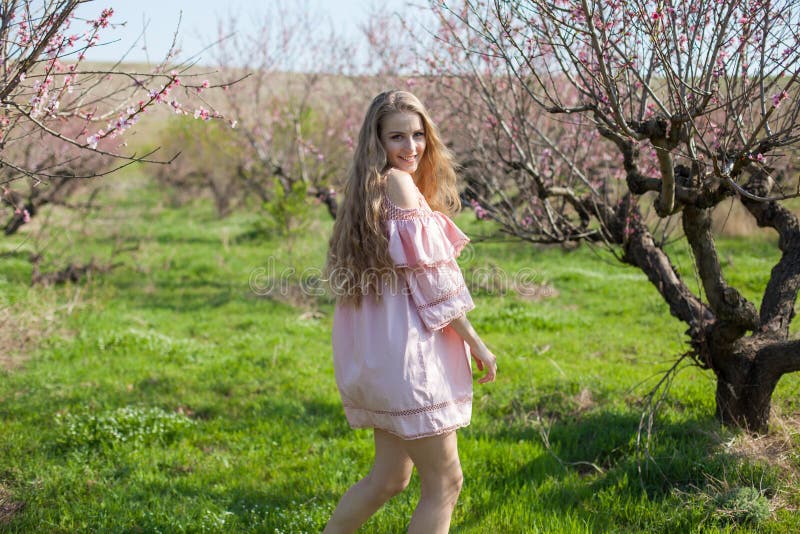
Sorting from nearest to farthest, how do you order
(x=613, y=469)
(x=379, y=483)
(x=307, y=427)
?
(x=379, y=483)
(x=613, y=469)
(x=307, y=427)

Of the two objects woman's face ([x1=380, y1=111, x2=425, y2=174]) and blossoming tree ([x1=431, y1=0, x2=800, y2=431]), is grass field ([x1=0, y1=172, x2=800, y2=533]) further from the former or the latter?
woman's face ([x1=380, y1=111, x2=425, y2=174])

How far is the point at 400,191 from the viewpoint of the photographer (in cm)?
248

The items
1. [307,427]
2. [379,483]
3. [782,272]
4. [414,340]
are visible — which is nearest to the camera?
[414,340]

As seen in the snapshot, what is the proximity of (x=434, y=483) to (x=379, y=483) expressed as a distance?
23cm

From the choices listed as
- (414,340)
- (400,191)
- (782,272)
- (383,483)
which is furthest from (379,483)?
(782,272)

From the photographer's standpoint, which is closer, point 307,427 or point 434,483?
point 434,483

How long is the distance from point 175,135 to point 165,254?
26.4 feet

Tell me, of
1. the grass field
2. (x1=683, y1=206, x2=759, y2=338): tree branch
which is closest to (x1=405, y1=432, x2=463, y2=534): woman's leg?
the grass field

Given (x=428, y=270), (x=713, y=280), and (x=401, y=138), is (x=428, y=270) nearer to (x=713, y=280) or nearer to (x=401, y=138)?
(x=401, y=138)

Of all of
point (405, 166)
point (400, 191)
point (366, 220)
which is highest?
point (405, 166)

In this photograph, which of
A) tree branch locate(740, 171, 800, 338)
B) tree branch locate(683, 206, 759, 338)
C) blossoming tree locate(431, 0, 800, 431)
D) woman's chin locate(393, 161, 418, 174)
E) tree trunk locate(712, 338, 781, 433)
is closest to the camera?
woman's chin locate(393, 161, 418, 174)

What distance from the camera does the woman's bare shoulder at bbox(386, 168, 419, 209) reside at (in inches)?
97.7

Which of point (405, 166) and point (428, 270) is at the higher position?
point (405, 166)

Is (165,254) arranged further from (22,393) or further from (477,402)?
(477,402)
